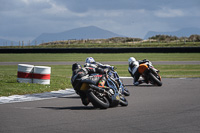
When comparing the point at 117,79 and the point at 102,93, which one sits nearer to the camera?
the point at 102,93

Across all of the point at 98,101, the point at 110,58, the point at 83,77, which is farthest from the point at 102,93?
the point at 110,58

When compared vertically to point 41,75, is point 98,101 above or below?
below

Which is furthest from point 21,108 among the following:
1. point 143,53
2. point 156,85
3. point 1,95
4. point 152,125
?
point 143,53

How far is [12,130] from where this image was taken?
6.85 m

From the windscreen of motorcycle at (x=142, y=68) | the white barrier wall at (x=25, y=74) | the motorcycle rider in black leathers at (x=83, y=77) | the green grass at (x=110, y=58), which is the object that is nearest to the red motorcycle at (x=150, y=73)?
the windscreen of motorcycle at (x=142, y=68)

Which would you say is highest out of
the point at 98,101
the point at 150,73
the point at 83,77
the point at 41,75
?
A: the point at 83,77

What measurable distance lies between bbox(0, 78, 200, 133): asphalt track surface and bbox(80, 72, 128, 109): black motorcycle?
0.57 feet

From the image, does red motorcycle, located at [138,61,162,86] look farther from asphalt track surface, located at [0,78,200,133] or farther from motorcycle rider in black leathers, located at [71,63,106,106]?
motorcycle rider in black leathers, located at [71,63,106,106]

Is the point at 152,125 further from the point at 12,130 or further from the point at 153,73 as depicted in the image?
the point at 153,73

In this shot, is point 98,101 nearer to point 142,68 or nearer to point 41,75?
point 41,75

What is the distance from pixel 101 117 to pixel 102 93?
1192 mm

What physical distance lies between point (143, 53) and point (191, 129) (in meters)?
42.3

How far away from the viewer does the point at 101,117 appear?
325 inches

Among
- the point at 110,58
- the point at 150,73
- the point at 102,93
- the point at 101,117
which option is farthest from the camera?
the point at 110,58
